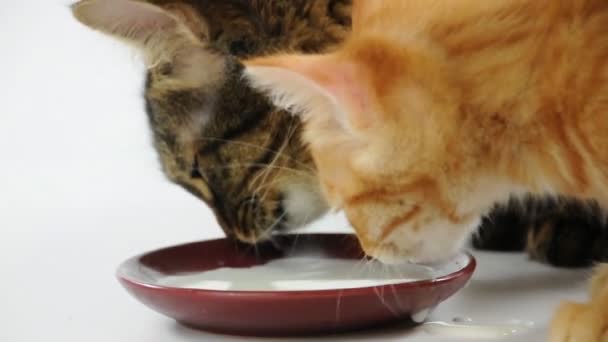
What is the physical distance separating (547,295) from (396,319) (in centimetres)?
27

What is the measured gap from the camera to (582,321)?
87cm

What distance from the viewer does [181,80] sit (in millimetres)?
1239

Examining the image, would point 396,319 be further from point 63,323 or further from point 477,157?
point 63,323

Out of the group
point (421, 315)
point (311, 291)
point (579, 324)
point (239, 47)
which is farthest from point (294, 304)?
point (239, 47)

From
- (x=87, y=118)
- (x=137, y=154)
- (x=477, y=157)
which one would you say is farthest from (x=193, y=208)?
(x=477, y=157)

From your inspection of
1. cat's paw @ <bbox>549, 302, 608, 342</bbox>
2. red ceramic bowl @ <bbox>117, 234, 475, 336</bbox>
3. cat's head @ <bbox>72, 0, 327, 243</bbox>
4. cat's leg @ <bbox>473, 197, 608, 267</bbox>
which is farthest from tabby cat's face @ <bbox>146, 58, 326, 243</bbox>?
cat's paw @ <bbox>549, 302, 608, 342</bbox>

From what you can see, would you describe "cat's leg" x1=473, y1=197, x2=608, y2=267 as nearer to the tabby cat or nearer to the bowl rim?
the tabby cat

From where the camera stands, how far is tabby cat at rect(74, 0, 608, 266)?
3.93 feet

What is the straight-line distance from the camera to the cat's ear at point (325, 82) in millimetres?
824

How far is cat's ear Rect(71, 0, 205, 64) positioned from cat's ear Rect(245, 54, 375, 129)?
1.10ft

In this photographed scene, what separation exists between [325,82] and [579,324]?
344 mm

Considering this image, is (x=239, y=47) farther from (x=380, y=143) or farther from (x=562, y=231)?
(x=562, y=231)

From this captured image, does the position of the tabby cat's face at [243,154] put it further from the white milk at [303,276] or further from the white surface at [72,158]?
the white surface at [72,158]

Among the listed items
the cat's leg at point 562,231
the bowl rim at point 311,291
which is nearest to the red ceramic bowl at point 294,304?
the bowl rim at point 311,291
